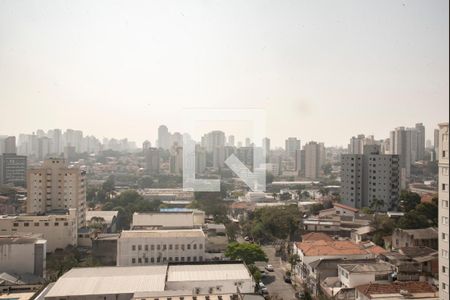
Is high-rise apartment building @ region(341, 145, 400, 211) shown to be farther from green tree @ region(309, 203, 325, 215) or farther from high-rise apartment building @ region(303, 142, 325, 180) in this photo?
high-rise apartment building @ region(303, 142, 325, 180)

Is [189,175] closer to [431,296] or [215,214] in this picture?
[215,214]

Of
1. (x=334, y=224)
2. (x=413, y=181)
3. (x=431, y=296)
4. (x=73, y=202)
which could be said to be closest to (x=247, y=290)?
(x=431, y=296)

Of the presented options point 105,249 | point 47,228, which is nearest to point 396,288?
point 105,249

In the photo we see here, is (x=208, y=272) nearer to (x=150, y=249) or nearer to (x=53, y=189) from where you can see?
(x=150, y=249)

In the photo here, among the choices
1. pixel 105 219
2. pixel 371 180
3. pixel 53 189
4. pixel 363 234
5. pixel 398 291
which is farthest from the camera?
pixel 371 180

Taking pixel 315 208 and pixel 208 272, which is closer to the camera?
pixel 208 272

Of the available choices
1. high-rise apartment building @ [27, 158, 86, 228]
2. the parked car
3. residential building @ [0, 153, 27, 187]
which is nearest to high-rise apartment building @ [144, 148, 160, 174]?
residential building @ [0, 153, 27, 187]

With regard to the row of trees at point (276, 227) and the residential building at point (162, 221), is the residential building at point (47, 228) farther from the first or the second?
the row of trees at point (276, 227)
